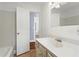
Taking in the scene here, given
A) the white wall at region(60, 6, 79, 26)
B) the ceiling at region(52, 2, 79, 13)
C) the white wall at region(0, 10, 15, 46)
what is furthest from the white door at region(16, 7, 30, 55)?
the white wall at region(60, 6, 79, 26)

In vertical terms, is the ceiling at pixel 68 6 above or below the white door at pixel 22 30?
above

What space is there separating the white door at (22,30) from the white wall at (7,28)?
0.33m

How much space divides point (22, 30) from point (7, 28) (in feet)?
1.80

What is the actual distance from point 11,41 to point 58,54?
2556 mm

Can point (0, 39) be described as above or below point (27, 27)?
below

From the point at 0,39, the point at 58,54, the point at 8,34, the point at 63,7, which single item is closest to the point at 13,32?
the point at 8,34

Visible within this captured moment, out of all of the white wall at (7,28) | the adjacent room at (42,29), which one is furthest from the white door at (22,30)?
the white wall at (7,28)

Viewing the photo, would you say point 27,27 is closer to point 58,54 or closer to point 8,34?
point 8,34

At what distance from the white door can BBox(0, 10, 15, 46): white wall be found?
331 mm

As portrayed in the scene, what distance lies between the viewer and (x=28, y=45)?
3305mm

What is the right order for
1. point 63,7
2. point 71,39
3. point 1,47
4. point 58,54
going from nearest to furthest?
point 58,54 < point 71,39 < point 63,7 < point 1,47

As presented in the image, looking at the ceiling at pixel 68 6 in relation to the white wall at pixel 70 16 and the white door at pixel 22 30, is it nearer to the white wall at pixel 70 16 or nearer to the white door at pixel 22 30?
the white wall at pixel 70 16

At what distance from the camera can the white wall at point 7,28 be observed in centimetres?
343

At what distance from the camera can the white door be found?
3.16 m
